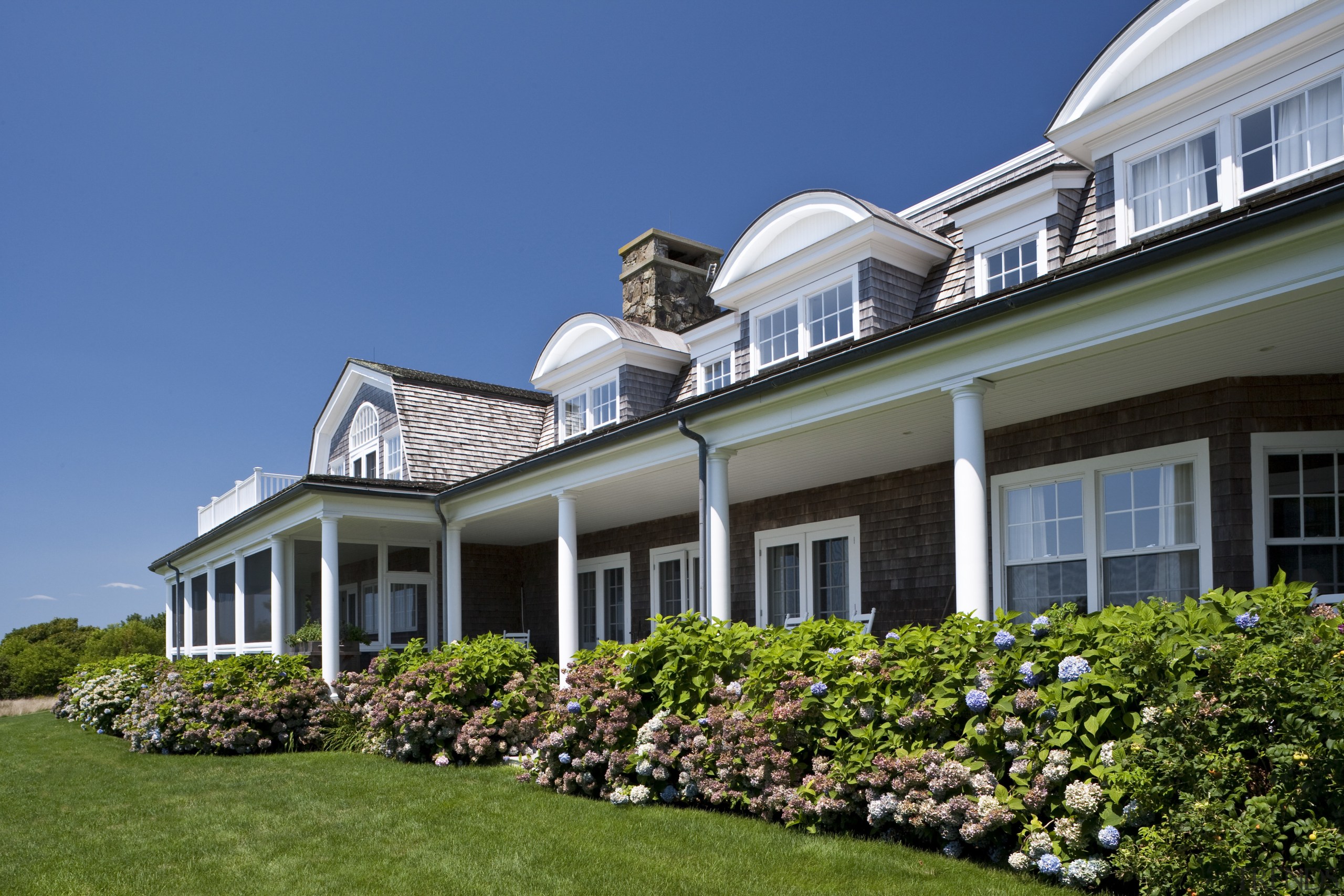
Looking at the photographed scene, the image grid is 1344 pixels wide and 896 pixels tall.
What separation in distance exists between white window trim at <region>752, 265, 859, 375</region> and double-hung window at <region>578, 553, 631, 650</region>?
4.69m

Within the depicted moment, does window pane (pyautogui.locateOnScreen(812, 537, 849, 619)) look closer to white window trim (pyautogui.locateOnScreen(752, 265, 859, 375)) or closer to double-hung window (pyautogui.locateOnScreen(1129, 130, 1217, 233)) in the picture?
white window trim (pyautogui.locateOnScreen(752, 265, 859, 375))

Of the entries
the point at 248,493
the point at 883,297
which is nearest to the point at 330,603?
the point at 248,493

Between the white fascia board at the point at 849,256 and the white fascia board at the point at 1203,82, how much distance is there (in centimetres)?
198

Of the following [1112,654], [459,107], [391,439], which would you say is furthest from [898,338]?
[459,107]

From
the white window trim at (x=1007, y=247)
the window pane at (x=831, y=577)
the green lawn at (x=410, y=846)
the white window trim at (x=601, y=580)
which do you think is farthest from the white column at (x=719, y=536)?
the white window trim at (x=601, y=580)

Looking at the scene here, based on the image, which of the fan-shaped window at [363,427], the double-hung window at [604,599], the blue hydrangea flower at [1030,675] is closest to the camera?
the blue hydrangea flower at [1030,675]

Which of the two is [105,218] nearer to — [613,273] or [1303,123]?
[613,273]

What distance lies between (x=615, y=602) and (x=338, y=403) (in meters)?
8.02

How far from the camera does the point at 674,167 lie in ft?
69.2

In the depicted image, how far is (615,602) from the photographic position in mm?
15867

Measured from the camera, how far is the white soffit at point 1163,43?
7879mm

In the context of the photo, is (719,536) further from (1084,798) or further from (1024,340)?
(1084,798)

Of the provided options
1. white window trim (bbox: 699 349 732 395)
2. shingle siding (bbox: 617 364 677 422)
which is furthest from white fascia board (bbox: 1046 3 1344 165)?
shingle siding (bbox: 617 364 677 422)

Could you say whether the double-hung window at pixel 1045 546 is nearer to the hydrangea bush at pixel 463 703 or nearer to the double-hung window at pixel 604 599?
the hydrangea bush at pixel 463 703
